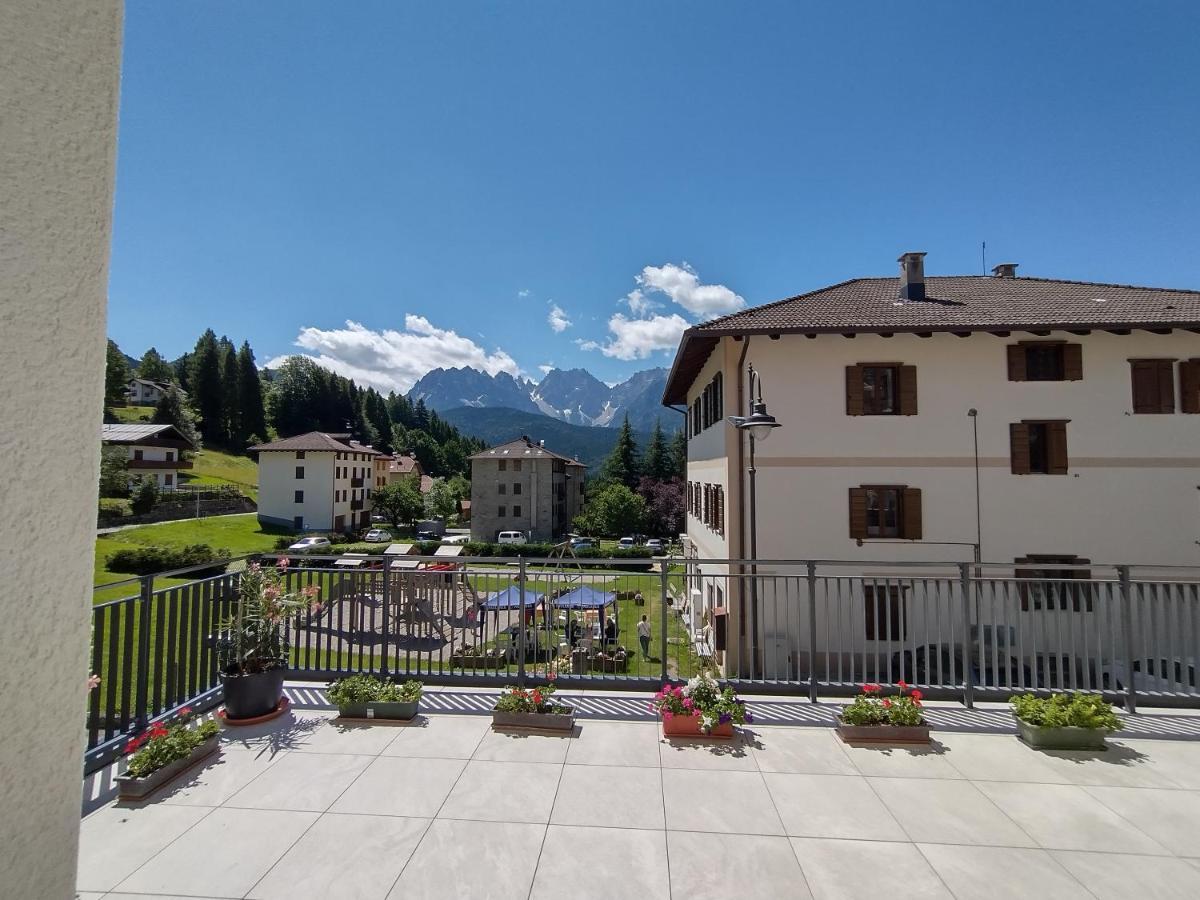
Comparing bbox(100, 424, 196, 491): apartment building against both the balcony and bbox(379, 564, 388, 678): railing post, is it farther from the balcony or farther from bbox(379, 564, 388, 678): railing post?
bbox(379, 564, 388, 678): railing post

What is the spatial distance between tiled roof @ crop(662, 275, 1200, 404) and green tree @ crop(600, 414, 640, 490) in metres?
50.2

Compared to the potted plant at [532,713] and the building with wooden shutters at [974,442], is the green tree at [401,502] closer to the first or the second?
the building with wooden shutters at [974,442]

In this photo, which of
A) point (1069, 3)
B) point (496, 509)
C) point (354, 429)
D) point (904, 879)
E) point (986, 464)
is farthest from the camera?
point (354, 429)

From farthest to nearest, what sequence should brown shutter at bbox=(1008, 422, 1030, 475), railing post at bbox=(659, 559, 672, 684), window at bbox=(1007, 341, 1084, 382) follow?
window at bbox=(1007, 341, 1084, 382)
brown shutter at bbox=(1008, 422, 1030, 475)
railing post at bbox=(659, 559, 672, 684)

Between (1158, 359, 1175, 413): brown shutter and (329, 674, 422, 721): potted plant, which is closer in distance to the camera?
(329, 674, 422, 721): potted plant

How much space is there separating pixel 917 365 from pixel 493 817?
13.1m

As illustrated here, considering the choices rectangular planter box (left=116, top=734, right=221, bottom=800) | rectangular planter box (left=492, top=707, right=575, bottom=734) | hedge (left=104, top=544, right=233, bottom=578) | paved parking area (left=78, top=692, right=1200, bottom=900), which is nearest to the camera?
paved parking area (left=78, top=692, right=1200, bottom=900)

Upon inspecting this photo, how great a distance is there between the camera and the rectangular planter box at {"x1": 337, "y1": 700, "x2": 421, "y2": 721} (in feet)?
16.6

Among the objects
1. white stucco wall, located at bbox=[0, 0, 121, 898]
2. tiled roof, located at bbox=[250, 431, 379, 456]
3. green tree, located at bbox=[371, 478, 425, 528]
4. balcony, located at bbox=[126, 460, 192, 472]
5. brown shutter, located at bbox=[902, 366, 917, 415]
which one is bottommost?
green tree, located at bbox=[371, 478, 425, 528]

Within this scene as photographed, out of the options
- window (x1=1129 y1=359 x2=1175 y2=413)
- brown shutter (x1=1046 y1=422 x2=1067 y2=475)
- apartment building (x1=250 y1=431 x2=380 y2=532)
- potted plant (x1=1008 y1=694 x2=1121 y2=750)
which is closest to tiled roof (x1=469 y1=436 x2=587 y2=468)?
apartment building (x1=250 y1=431 x2=380 y2=532)

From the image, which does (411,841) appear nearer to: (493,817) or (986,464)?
(493,817)

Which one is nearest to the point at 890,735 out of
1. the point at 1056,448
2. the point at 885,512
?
the point at 885,512

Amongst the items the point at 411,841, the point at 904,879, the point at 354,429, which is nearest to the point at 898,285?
the point at 904,879

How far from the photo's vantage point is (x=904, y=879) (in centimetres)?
309
